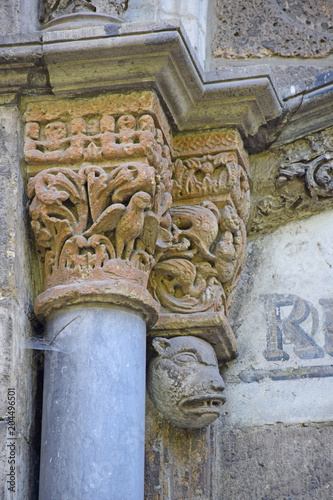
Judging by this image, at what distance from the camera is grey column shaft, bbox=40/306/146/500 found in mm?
2840

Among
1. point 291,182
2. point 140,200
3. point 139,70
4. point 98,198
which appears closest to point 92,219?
point 98,198

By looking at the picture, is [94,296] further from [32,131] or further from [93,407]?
[32,131]

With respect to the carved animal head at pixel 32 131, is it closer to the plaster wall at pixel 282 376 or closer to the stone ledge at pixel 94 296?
the stone ledge at pixel 94 296

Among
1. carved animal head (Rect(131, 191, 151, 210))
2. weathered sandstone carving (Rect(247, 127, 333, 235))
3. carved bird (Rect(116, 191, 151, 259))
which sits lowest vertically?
carved bird (Rect(116, 191, 151, 259))

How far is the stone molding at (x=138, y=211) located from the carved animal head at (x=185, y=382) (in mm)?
68

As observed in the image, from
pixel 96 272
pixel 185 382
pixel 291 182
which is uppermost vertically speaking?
pixel 291 182

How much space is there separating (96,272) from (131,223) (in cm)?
19

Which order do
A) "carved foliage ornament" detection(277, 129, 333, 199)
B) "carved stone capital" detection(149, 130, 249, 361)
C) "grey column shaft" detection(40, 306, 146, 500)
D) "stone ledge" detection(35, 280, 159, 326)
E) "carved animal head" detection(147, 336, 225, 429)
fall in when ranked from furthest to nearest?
1. "carved foliage ornament" detection(277, 129, 333, 199)
2. "carved stone capital" detection(149, 130, 249, 361)
3. "carved animal head" detection(147, 336, 225, 429)
4. "stone ledge" detection(35, 280, 159, 326)
5. "grey column shaft" detection(40, 306, 146, 500)

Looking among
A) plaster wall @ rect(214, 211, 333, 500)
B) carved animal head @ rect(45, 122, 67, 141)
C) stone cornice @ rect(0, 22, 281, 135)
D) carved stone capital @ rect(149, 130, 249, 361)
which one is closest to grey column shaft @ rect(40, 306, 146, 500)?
carved stone capital @ rect(149, 130, 249, 361)

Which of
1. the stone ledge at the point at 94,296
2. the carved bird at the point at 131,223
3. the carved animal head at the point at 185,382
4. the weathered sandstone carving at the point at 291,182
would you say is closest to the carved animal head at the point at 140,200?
the carved bird at the point at 131,223

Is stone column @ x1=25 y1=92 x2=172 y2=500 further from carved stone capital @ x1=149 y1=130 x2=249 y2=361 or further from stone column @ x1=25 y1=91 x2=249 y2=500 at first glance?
carved stone capital @ x1=149 y1=130 x2=249 y2=361

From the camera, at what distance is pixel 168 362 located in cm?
325

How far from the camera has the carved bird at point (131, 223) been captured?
9.99 feet

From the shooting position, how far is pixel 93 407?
290cm
